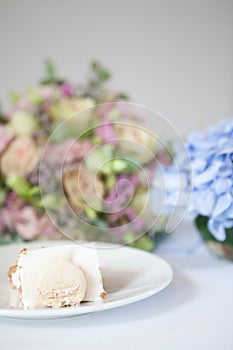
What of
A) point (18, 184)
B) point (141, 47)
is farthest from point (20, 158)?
point (141, 47)

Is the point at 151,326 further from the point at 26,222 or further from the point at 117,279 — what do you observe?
the point at 26,222

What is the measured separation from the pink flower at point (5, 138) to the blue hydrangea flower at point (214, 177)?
29 cm

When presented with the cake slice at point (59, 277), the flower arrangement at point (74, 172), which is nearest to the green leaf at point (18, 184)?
the flower arrangement at point (74, 172)

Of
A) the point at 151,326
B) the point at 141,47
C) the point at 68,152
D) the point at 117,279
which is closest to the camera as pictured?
the point at 151,326

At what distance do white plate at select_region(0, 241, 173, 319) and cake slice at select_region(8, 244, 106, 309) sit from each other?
0.06 feet

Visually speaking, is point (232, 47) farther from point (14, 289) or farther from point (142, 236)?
point (14, 289)

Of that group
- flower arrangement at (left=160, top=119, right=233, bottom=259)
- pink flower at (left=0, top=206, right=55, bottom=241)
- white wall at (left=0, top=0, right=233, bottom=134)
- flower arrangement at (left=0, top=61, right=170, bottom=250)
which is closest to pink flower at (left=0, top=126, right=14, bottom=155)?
flower arrangement at (left=0, top=61, right=170, bottom=250)

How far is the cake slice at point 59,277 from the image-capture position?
510mm

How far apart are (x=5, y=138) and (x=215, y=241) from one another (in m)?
0.37

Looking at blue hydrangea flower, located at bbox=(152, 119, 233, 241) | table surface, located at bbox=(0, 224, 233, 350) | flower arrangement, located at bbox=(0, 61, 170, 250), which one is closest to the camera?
table surface, located at bbox=(0, 224, 233, 350)

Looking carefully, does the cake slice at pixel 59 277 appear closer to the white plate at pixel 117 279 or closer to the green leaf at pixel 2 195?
the white plate at pixel 117 279

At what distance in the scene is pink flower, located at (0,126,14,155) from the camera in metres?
0.77

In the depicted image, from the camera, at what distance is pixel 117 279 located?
0.61 meters

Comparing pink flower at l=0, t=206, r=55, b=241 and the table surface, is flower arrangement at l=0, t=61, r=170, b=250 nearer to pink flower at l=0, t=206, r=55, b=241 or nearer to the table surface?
pink flower at l=0, t=206, r=55, b=241
